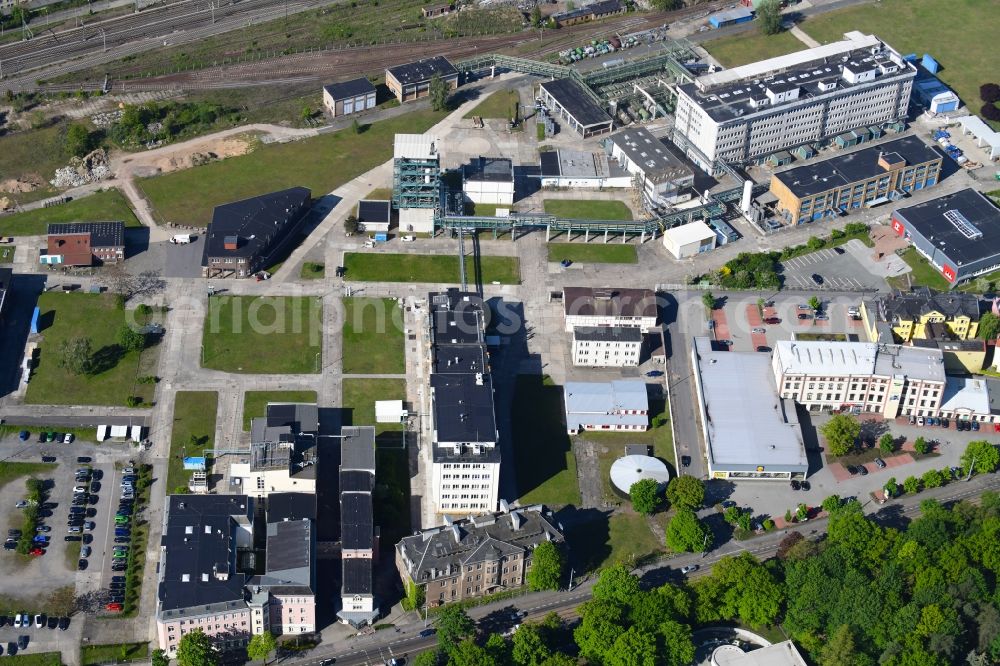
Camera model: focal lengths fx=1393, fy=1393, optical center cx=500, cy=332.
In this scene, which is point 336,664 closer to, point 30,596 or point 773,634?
point 30,596

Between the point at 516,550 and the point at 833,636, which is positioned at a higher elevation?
the point at 516,550

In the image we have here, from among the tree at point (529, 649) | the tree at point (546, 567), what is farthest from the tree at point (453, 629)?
the tree at point (546, 567)

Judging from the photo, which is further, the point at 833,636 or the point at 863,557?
the point at 863,557

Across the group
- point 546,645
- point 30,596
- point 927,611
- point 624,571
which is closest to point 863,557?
point 927,611

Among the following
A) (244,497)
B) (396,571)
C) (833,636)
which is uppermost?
(244,497)

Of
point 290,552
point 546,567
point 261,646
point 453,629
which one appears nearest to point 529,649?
point 453,629

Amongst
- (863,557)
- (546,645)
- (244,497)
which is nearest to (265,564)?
(244,497)
